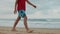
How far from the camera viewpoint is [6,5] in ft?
72.2

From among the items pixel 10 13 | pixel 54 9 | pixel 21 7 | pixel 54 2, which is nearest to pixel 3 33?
pixel 21 7

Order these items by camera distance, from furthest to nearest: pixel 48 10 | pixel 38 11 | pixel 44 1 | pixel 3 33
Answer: pixel 44 1 < pixel 48 10 < pixel 38 11 < pixel 3 33

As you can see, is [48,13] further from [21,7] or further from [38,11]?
[21,7]

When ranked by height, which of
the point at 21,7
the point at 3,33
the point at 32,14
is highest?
the point at 21,7

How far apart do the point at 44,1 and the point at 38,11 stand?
376 centimetres

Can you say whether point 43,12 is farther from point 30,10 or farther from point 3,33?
point 3,33

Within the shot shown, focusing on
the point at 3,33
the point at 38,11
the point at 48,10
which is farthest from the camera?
the point at 48,10

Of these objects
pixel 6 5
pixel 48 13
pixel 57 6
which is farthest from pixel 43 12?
pixel 6 5

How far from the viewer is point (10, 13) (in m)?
20.1

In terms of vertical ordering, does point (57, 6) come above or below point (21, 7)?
below

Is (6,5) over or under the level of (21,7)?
under

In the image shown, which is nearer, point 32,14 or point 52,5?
point 32,14

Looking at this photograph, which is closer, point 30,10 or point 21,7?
point 21,7

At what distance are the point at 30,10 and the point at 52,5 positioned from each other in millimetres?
2599
